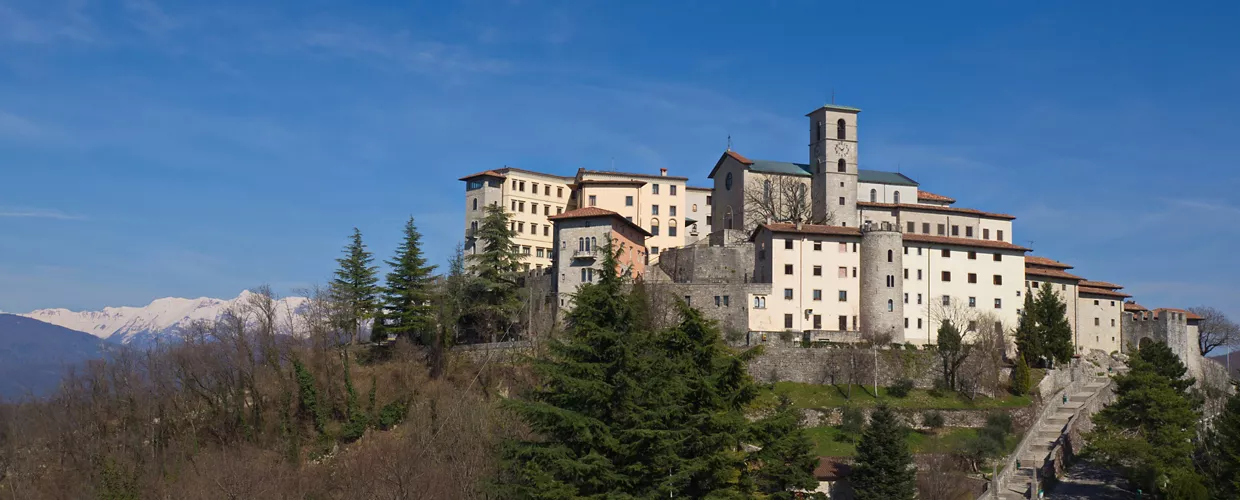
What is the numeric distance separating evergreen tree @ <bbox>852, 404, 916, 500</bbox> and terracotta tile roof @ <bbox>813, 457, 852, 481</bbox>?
5.84ft

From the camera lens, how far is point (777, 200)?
82.1m

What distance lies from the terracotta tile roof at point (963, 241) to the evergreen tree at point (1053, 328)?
12.6 ft

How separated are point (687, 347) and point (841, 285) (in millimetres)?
34478

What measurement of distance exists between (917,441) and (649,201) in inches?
1182

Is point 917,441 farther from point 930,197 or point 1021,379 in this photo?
point 930,197

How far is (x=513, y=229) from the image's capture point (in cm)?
8612

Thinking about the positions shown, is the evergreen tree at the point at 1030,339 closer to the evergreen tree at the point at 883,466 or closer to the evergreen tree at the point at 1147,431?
the evergreen tree at the point at 1147,431

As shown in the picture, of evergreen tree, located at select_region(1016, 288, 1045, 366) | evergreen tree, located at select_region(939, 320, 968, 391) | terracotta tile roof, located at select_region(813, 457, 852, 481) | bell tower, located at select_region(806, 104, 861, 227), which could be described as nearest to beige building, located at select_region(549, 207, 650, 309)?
bell tower, located at select_region(806, 104, 861, 227)

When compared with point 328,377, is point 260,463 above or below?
below

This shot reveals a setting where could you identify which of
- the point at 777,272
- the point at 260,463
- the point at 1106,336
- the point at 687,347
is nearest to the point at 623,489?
the point at 687,347

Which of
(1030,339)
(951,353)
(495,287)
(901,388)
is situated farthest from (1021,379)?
(495,287)

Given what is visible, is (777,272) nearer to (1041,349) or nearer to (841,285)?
(841,285)

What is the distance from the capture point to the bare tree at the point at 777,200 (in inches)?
3206

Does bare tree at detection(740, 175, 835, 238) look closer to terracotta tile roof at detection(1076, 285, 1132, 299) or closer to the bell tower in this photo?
the bell tower
